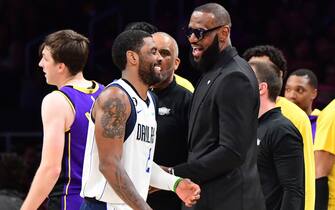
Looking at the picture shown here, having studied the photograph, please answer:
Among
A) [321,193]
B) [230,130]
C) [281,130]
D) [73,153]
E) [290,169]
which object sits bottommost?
[321,193]

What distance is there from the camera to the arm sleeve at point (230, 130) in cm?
486

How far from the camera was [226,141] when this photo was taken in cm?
486

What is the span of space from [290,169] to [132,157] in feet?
3.88

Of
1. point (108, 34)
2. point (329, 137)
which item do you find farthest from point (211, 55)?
point (108, 34)

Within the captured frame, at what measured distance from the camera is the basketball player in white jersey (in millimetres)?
4629

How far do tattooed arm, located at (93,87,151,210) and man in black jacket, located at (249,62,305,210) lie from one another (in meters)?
1.19

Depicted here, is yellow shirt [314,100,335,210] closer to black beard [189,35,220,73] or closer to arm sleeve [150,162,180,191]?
black beard [189,35,220,73]

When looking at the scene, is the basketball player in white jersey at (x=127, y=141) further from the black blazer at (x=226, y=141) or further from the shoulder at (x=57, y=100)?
the shoulder at (x=57, y=100)

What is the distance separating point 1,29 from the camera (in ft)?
44.3

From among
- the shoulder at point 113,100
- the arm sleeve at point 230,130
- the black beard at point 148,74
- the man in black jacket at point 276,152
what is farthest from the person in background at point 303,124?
the shoulder at point 113,100

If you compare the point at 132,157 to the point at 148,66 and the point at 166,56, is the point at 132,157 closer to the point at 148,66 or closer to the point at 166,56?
the point at 148,66

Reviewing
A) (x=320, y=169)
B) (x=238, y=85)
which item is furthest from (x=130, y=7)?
(x=238, y=85)

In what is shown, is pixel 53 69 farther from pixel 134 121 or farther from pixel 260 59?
pixel 260 59

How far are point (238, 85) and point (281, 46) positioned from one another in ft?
24.8
